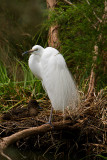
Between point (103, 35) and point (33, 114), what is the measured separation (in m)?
1.32

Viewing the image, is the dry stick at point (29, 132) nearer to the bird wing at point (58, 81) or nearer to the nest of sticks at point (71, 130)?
the nest of sticks at point (71, 130)

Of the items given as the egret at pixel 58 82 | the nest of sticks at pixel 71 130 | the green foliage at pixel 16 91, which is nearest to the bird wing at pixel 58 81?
the egret at pixel 58 82

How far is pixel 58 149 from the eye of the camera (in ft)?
10.8

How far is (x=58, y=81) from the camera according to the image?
3121 millimetres

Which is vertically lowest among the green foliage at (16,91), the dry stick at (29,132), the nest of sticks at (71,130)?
the nest of sticks at (71,130)

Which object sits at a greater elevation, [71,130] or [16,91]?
[16,91]

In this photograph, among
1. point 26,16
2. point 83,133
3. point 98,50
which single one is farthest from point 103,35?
point 26,16

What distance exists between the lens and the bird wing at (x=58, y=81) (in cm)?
311

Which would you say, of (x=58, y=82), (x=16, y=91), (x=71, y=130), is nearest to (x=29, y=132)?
(x=71, y=130)

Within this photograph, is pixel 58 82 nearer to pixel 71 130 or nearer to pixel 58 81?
pixel 58 81

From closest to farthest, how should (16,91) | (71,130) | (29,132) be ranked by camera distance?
(29,132), (71,130), (16,91)

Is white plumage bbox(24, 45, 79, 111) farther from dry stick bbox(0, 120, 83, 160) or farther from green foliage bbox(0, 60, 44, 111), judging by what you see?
green foliage bbox(0, 60, 44, 111)

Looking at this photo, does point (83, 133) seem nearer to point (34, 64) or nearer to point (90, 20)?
point (34, 64)

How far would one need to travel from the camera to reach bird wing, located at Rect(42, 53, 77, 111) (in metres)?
3.11
